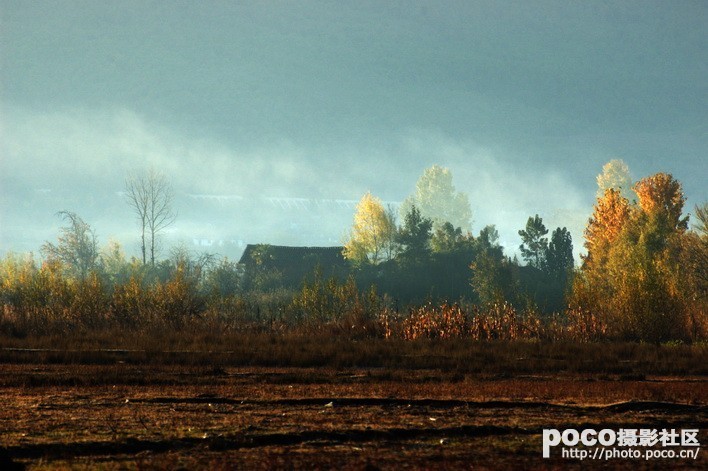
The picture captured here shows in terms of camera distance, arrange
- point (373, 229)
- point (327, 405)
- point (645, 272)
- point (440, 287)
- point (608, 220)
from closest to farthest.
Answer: point (327, 405) → point (645, 272) → point (608, 220) → point (440, 287) → point (373, 229)

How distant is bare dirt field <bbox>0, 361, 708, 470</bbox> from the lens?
6348 millimetres

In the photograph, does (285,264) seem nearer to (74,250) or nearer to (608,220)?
(74,250)

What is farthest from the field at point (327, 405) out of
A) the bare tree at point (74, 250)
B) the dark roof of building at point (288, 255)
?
the bare tree at point (74, 250)

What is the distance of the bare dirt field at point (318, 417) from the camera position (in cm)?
635

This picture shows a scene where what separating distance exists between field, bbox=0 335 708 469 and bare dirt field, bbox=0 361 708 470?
1.0 inches

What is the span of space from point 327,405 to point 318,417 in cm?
107

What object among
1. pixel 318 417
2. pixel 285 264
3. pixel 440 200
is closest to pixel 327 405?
pixel 318 417

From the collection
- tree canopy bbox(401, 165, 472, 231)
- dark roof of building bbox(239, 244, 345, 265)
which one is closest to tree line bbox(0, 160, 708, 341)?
dark roof of building bbox(239, 244, 345, 265)

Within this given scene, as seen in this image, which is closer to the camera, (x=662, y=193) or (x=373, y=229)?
(x=662, y=193)

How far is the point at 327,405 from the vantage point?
975cm

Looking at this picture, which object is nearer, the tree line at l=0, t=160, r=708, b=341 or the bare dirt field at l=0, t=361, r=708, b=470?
the bare dirt field at l=0, t=361, r=708, b=470

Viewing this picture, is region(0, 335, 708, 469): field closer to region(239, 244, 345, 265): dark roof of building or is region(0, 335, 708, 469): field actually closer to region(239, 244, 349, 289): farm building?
region(239, 244, 349, 289): farm building

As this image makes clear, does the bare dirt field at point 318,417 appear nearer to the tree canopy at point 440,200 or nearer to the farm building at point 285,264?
the farm building at point 285,264

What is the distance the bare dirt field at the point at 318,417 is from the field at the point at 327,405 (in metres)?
0.02
